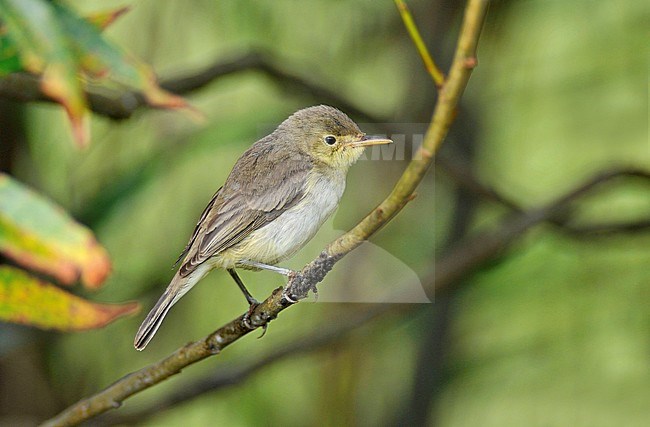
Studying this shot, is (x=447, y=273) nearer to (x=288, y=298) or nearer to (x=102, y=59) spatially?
(x=102, y=59)

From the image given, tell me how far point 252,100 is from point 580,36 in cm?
141

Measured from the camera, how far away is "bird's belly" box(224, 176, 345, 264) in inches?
52.4

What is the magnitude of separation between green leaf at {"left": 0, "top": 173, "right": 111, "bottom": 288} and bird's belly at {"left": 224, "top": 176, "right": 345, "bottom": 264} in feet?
0.75

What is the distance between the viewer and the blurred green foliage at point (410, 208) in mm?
3438

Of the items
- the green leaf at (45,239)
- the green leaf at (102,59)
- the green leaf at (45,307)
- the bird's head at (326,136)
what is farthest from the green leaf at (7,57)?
the bird's head at (326,136)

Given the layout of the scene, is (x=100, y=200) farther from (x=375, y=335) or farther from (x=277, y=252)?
(x=277, y=252)

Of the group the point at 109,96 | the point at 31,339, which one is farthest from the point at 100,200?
the point at 109,96

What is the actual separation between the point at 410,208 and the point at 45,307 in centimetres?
216

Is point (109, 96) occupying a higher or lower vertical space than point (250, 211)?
lower

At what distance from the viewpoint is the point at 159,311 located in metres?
1.30

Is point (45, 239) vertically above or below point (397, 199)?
below

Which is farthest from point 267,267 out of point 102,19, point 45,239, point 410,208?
point 410,208

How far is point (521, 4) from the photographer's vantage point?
3811 mm

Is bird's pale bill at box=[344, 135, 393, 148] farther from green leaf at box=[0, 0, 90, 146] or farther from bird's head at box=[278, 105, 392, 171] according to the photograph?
green leaf at box=[0, 0, 90, 146]
